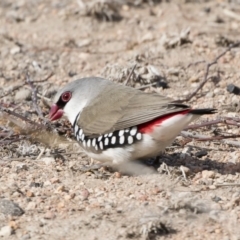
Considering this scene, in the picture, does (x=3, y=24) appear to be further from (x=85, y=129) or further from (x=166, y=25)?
(x=85, y=129)

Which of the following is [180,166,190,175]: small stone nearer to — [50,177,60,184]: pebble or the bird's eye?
[50,177,60,184]: pebble

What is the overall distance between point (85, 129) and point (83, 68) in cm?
247

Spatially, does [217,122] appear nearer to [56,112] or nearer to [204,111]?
[204,111]

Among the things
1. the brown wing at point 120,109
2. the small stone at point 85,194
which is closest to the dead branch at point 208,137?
the brown wing at point 120,109

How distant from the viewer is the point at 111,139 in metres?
6.23

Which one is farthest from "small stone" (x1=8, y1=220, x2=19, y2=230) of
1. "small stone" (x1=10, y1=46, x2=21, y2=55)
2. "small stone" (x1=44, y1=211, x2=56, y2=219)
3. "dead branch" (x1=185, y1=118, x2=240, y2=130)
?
"small stone" (x1=10, y1=46, x2=21, y2=55)

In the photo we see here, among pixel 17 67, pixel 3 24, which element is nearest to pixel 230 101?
pixel 17 67

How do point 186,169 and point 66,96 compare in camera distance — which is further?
point 66,96

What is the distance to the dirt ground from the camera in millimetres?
5324

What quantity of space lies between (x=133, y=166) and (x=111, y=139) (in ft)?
0.91

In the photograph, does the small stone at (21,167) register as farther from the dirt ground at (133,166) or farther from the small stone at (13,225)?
the small stone at (13,225)

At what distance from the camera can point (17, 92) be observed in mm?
7965

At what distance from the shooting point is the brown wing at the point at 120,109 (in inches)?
235

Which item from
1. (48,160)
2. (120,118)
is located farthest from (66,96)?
(120,118)
